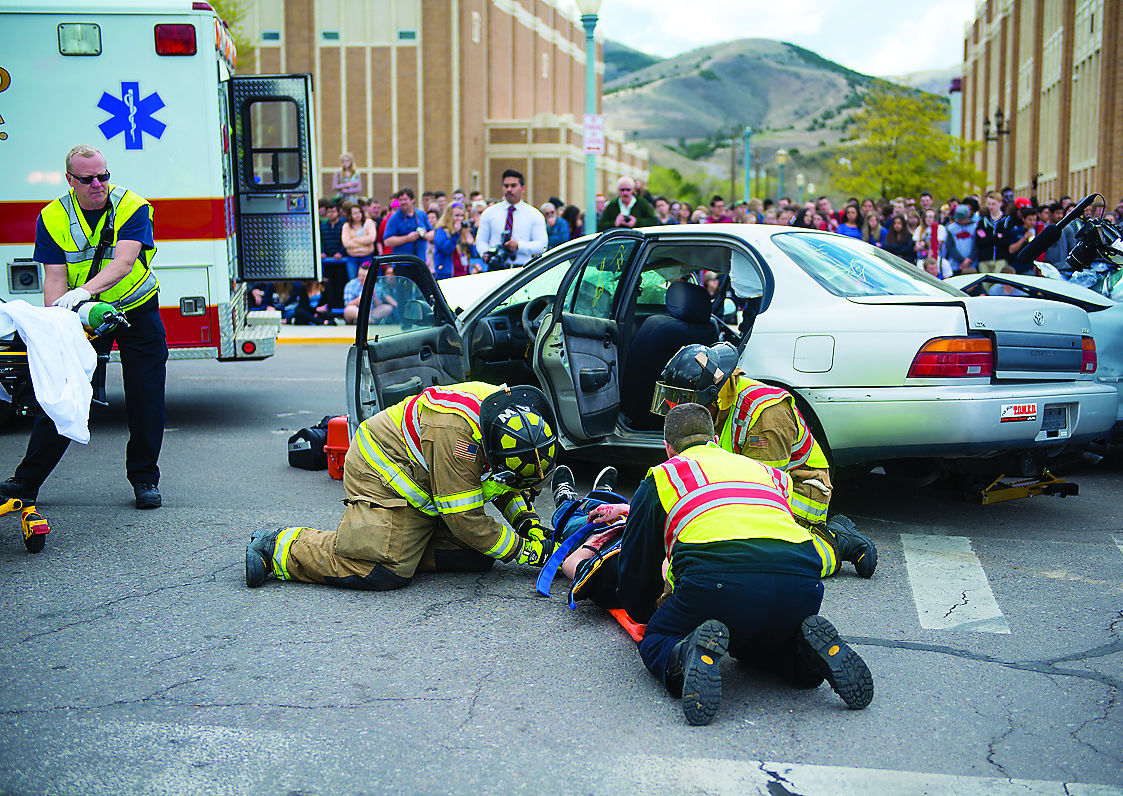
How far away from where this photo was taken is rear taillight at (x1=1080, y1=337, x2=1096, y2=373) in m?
6.24

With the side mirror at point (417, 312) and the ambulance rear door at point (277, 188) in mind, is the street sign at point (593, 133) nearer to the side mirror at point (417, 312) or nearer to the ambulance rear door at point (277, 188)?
the ambulance rear door at point (277, 188)

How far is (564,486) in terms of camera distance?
5355 mm

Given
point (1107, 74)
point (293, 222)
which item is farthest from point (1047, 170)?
point (293, 222)

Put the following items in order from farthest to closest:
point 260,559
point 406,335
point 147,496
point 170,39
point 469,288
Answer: point 170,39, point 469,288, point 406,335, point 147,496, point 260,559

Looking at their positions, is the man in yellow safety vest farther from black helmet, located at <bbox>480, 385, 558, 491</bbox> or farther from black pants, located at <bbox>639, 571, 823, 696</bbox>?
black pants, located at <bbox>639, 571, 823, 696</bbox>

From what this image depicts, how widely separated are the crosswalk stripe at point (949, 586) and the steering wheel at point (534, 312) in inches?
98.2

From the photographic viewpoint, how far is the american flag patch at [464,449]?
4.84 meters

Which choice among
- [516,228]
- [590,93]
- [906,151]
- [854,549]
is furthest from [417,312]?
[906,151]

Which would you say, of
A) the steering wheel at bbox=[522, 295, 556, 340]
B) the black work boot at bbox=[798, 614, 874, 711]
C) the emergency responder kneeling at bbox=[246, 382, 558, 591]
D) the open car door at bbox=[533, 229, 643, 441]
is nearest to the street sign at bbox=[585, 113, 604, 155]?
the steering wheel at bbox=[522, 295, 556, 340]

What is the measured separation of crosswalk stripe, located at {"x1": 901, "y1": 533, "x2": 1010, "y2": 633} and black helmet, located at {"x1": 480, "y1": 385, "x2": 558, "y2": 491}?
1722 mm

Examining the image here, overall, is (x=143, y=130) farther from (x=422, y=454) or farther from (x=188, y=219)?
(x=422, y=454)

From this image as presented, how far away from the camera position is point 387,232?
51.4ft

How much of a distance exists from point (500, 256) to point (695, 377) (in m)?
6.84

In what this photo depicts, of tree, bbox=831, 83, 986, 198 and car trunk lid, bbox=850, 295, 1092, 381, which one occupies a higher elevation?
tree, bbox=831, 83, 986, 198
